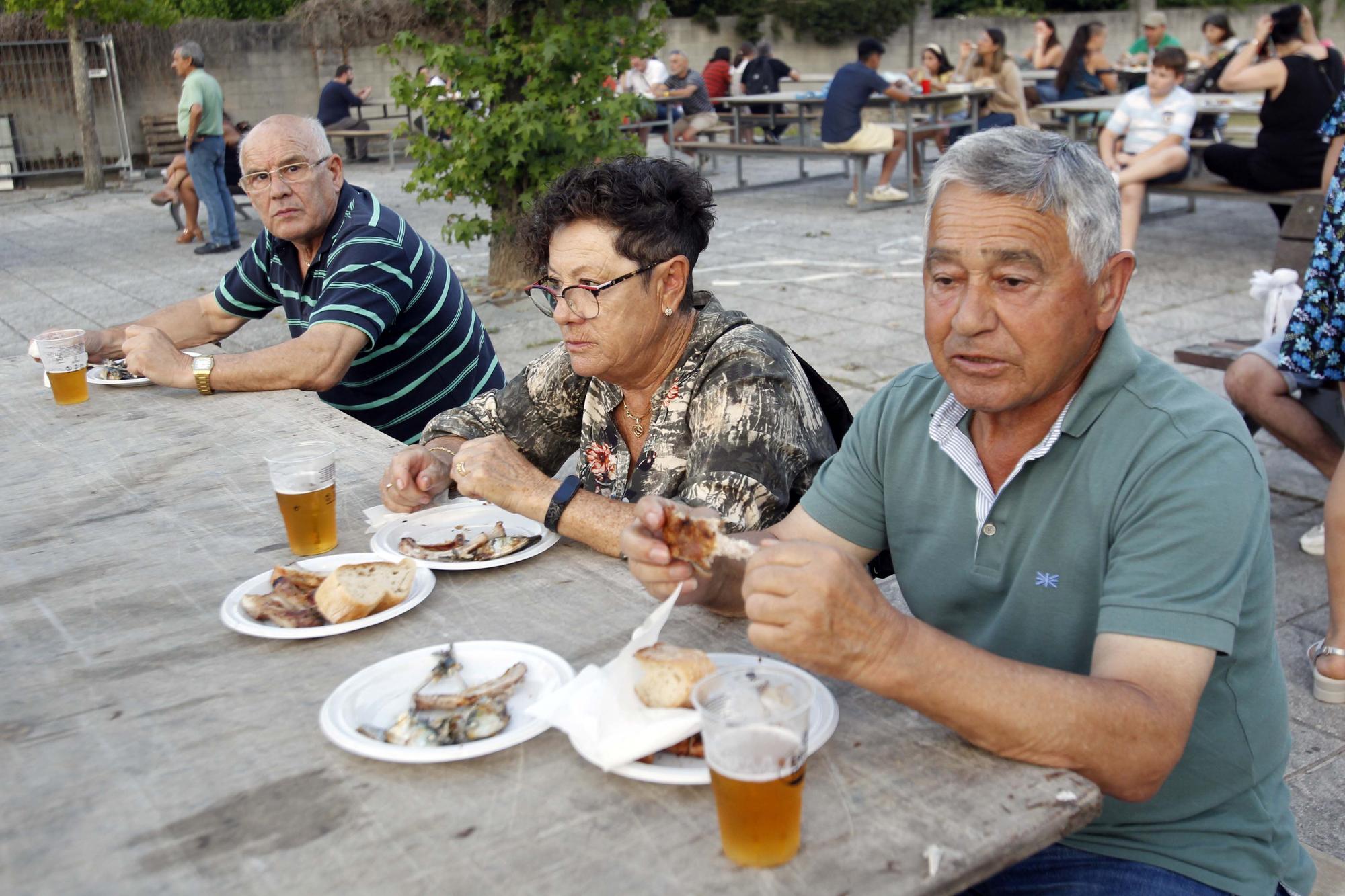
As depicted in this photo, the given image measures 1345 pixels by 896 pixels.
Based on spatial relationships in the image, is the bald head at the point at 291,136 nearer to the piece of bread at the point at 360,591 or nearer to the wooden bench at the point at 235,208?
the piece of bread at the point at 360,591

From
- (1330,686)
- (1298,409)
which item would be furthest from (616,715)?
(1298,409)

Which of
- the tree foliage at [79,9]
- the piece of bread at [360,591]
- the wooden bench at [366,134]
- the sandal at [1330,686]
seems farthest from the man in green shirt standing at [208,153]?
the sandal at [1330,686]

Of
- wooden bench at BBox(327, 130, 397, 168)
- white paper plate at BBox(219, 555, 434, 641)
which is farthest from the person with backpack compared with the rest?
white paper plate at BBox(219, 555, 434, 641)

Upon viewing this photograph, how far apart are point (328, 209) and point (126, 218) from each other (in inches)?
471

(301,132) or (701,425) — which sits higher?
(301,132)

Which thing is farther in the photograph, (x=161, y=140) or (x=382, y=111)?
(x=382, y=111)

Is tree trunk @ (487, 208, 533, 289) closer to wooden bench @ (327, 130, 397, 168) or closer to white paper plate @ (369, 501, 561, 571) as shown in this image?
white paper plate @ (369, 501, 561, 571)

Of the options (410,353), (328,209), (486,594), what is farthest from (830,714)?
(328,209)

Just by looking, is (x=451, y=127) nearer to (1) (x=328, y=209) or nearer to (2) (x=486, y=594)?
(1) (x=328, y=209)

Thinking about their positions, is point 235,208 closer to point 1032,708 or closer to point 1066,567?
point 1066,567

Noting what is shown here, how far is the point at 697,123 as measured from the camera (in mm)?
15680

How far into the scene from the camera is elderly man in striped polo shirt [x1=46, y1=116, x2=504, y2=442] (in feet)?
12.0

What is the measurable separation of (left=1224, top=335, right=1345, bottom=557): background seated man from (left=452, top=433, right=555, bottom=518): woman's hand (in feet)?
9.85

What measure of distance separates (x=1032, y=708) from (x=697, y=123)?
49.0ft
